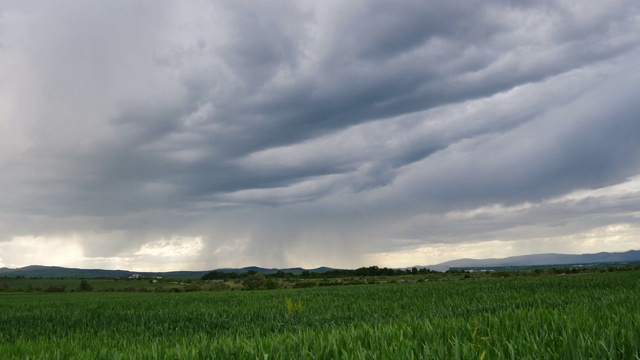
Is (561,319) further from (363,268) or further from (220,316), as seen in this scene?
(363,268)

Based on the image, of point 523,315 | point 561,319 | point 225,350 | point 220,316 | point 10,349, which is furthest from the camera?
point 220,316

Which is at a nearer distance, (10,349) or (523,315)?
(523,315)

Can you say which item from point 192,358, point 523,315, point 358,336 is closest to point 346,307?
point 523,315

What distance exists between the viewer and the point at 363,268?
5768 inches

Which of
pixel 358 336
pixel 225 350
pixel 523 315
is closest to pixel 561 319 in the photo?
pixel 523 315

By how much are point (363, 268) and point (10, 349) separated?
139055 mm

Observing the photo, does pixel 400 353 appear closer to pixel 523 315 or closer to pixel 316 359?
pixel 316 359

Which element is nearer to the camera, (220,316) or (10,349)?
(10,349)

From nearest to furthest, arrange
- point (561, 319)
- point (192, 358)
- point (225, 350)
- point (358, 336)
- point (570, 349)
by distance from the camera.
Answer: point (570, 349) < point (192, 358) < point (225, 350) < point (358, 336) < point (561, 319)

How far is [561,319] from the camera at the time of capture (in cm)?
883

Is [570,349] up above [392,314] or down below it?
above

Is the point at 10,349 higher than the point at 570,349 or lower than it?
lower

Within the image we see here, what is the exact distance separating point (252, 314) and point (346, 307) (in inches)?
196

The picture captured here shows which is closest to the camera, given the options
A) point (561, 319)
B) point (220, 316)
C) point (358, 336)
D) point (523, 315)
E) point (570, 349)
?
point (570, 349)
